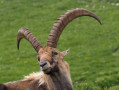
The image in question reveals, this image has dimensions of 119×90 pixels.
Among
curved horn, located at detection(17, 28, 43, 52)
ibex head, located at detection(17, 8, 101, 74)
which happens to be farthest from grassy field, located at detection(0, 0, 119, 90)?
ibex head, located at detection(17, 8, 101, 74)

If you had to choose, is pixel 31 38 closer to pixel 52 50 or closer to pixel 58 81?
pixel 52 50

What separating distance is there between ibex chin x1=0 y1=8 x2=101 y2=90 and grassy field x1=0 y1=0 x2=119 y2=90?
6.11 metres

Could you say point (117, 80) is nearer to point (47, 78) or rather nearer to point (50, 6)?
point (47, 78)

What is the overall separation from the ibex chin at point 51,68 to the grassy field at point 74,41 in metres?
6.11

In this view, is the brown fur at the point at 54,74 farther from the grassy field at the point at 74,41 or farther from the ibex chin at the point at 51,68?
the grassy field at the point at 74,41

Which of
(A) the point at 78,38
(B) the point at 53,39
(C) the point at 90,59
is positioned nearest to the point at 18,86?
(B) the point at 53,39

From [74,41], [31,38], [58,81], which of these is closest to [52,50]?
[58,81]

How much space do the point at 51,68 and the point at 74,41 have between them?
20600 mm

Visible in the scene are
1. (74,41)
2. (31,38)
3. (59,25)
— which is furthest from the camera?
(74,41)

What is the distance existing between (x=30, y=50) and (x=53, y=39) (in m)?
18.5

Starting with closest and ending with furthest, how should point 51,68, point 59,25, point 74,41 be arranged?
point 51,68
point 59,25
point 74,41

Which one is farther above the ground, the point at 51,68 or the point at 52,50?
the point at 52,50

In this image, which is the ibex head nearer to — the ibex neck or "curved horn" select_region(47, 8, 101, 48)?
"curved horn" select_region(47, 8, 101, 48)

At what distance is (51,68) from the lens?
32.2ft
